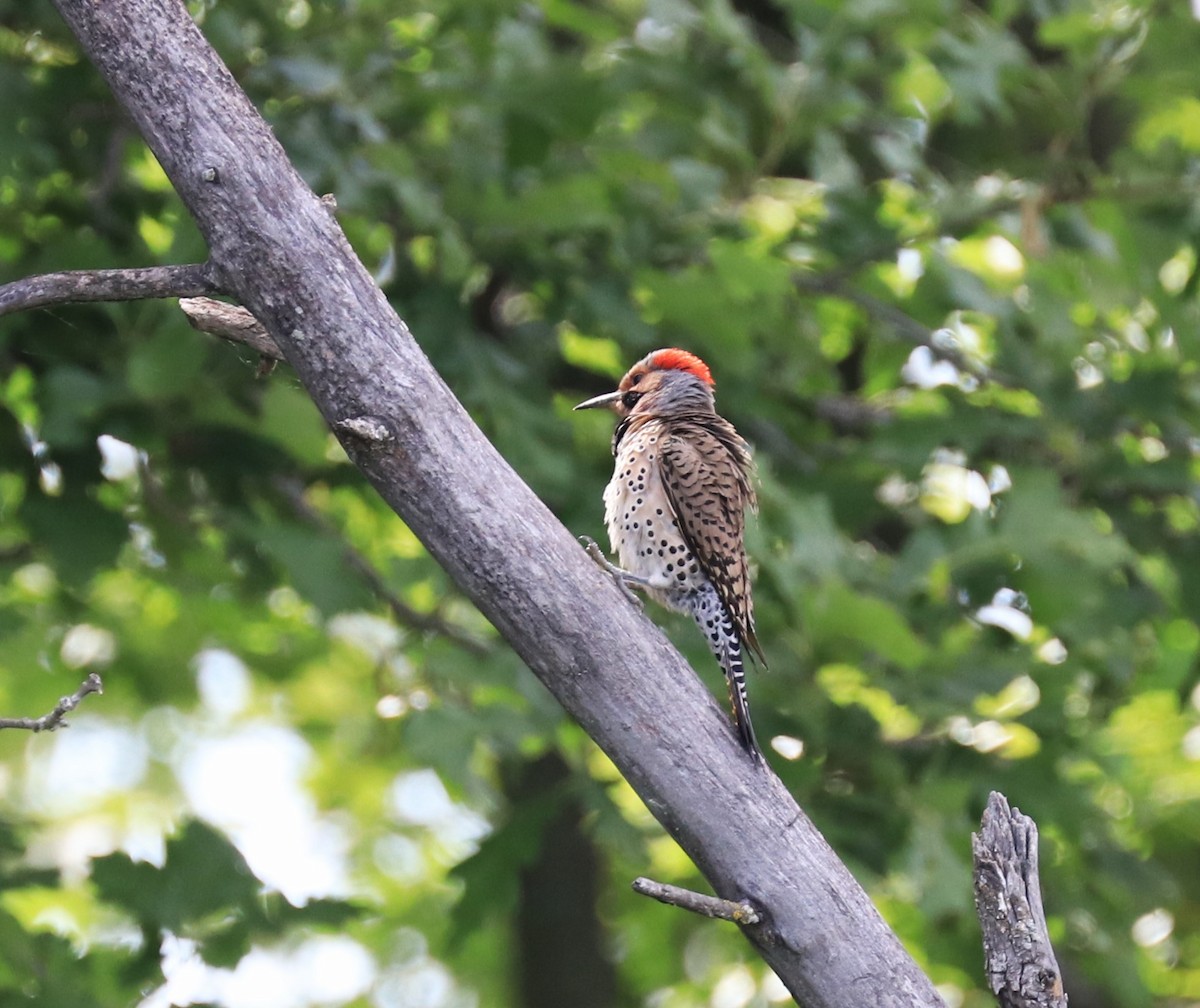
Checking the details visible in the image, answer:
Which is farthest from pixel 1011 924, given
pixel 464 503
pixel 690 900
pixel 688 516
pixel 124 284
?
pixel 124 284

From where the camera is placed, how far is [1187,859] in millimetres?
7543

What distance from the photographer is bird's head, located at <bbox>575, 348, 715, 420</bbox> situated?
→ 14.9 feet

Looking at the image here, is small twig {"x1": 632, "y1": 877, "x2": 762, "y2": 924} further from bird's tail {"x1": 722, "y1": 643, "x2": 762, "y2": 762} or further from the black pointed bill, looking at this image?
the black pointed bill

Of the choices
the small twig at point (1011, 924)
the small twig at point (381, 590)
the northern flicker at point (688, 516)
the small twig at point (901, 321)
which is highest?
the small twig at point (1011, 924)

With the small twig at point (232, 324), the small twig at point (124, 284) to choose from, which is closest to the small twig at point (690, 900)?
the small twig at point (232, 324)

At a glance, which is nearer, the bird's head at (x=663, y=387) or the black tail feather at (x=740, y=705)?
the black tail feather at (x=740, y=705)

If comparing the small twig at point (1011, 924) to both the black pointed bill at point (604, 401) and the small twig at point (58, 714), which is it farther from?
the black pointed bill at point (604, 401)

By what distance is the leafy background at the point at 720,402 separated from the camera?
4629 millimetres

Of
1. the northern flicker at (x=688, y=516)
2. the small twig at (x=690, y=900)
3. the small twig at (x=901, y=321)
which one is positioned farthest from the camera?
the small twig at (x=901, y=321)

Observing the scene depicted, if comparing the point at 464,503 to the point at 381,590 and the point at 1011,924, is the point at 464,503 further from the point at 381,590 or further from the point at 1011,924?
the point at 381,590

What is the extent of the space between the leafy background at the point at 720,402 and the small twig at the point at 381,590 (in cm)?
2

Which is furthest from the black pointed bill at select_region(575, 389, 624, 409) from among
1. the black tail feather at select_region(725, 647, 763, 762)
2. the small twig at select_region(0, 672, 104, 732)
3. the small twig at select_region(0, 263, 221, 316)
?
the small twig at select_region(0, 672, 104, 732)

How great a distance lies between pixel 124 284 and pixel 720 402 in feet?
9.64

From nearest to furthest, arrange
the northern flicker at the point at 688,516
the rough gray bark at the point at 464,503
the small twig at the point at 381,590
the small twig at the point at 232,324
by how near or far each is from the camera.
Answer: the rough gray bark at the point at 464,503 < the small twig at the point at 232,324 < the northern flicker at the point at 688,516 < the small twig at the point at 381,590
